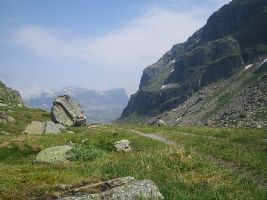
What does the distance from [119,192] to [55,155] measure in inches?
636

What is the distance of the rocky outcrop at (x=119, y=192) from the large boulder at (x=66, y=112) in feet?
196

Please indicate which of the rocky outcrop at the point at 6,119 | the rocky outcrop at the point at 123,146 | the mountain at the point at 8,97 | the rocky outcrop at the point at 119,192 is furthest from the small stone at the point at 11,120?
the rocky outcrop at the point at 119,192

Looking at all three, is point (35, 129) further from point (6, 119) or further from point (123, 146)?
point (123, 146)

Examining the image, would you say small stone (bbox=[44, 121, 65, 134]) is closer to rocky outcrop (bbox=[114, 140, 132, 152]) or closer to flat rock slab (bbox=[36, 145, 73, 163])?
rocky outcrop (bbox=[114, 140, 132, 152])

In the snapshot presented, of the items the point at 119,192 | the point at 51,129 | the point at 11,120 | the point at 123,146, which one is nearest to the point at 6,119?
the point at 11,120

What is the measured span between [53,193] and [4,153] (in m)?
21.5

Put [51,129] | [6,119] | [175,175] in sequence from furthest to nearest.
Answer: [6,119]
[51,129]
[175,175]

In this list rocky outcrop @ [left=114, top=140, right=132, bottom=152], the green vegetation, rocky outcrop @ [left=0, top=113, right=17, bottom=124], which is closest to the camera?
the green vegetation

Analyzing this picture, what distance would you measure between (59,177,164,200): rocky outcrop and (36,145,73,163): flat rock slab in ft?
43.9

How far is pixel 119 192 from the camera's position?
13.1m

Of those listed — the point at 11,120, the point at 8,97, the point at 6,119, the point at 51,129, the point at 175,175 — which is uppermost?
the point at 8,97

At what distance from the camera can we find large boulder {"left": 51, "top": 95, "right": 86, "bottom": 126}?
73.9 meters

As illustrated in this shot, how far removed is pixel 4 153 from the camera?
34.7m

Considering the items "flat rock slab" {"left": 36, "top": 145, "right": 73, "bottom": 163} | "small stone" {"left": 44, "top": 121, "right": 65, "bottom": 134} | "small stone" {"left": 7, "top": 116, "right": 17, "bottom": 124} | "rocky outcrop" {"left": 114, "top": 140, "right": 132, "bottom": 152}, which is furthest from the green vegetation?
"small stone" {"left": 7, "top": 116, "right": 17, "bottom": 124}
